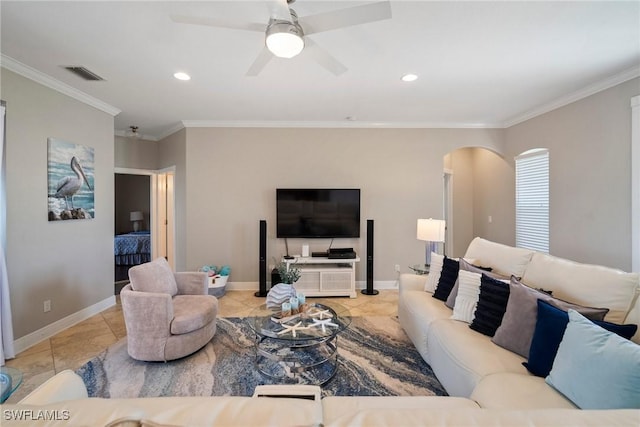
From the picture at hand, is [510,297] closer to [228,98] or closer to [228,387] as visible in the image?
[228,387]

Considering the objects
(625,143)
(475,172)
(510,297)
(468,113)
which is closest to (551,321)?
(510,297)

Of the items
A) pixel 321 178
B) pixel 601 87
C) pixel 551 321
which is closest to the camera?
pixel 551 321

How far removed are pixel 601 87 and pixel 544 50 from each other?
130 cm

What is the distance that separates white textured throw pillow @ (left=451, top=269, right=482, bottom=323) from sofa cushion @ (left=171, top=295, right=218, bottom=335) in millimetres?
2184

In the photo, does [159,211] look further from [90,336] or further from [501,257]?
[501,257]

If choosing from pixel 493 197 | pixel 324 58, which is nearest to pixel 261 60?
pixel 324 58

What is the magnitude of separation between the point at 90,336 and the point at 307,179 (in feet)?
11.0

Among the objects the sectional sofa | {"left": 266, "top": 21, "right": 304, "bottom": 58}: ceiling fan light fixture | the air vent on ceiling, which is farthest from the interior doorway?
the sectional sofa

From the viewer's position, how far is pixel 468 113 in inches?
155

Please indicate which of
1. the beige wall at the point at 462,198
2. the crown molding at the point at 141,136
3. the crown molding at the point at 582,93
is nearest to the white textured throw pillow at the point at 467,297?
the crown molding at the point at 582,93

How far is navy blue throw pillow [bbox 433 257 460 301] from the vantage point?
249 cm

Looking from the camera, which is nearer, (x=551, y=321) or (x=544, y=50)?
(x=551, y=321)

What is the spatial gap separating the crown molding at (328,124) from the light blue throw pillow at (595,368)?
363 centimetres

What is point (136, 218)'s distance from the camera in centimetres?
713
